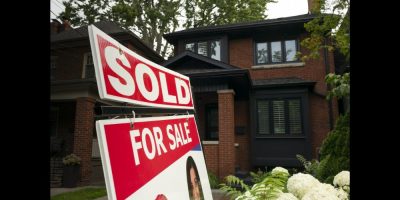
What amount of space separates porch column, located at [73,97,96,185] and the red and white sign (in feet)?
31.6

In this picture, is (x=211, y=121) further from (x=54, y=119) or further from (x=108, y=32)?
(x=54, y=119)

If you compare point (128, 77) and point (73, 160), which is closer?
point (128, 77)

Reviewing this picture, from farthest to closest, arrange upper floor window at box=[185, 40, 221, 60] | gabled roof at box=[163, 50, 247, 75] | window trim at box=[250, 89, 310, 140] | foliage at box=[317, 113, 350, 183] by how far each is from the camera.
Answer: upper floor window at box=[185, 40, 221, 60]
window trim at box=[250, 89, 310, 140]
gabled roof at box=[163, 50, 247, 75]
foliage at box=[317, 113, 350, 183]

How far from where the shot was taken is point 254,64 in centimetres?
1434

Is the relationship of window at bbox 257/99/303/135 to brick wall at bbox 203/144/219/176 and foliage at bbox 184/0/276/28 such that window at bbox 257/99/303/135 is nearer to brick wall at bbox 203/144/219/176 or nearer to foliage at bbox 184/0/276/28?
brick wall at bbox 203/144/219/176

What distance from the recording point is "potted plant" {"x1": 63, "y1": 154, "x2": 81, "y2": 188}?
9.91 m

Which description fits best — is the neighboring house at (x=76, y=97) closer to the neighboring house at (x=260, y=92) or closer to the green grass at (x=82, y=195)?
the green grass at (x=82, y=195)

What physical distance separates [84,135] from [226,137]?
5.26 metres

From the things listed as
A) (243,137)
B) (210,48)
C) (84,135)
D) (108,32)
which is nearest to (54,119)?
(84,135)

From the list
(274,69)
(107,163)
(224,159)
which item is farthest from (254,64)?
(107,163)

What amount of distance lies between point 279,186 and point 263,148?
35.9 ft

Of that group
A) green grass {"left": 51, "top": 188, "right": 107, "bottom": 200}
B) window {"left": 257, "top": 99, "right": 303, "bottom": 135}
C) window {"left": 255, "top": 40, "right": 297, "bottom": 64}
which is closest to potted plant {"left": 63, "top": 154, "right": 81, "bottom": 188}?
green grass {"left": 51, "top": 188, "right": 107, "bottom": 200}

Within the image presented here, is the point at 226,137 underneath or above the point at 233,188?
underneath

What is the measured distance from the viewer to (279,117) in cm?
1285
